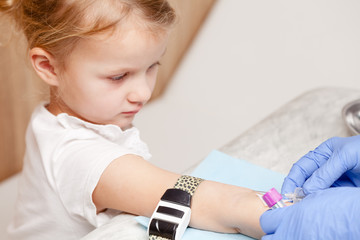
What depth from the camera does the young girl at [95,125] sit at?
2.60ft

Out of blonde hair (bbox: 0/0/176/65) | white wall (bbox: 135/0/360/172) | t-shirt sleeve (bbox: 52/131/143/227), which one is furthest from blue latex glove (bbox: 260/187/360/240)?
white wall (bbox: 135/0/360/172)

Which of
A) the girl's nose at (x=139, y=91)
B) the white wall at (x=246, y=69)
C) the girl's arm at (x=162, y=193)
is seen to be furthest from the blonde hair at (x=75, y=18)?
the white wall at (x=246, y=69)

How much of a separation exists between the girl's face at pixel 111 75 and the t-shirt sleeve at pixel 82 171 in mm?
76

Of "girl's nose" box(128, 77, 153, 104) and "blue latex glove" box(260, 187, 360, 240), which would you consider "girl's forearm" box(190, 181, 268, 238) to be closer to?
"blue latex glove" box(260, 187, 360, 240)

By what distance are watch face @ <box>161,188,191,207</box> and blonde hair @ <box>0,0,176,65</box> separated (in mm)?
308

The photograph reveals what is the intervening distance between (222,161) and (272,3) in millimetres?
1110

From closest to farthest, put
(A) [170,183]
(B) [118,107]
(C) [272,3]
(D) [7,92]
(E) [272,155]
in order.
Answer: (A) [170,183] → (B) [118,107] → (E) [272,155] → (D) [7,92] → (C) [272,3]

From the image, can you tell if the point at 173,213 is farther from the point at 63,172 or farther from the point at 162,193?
the point at 63,172

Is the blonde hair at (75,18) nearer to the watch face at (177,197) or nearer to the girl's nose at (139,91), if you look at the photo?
the girl's nose at (139,91)

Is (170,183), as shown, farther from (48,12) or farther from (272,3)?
(272,3)

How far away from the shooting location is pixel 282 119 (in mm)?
1199

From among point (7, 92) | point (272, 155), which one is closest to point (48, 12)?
point (272, 155)

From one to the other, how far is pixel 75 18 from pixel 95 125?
210 millimetres

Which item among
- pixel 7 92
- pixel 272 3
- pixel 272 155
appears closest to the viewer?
pixel 272 155
